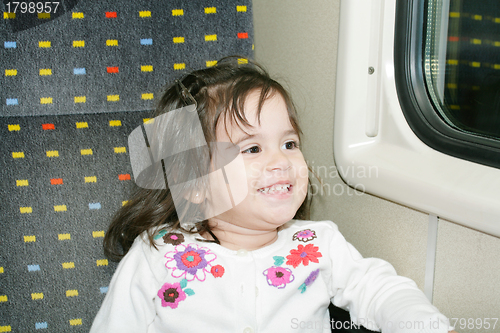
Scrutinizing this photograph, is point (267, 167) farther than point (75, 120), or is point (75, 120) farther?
point (75, 120)

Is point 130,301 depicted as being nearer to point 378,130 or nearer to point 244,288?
point 244,288

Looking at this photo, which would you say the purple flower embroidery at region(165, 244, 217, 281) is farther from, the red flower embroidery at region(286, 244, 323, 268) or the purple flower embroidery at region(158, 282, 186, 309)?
the red flower embroidery at region(286, 244, 323, 268)

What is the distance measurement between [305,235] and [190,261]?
0.96 feet

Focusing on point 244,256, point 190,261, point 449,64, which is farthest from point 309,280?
point 449,64

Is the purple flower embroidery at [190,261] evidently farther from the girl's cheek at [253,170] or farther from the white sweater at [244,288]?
the girl's cheek at [253,170]

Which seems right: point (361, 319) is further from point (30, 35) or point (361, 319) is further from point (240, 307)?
point (30, 35)

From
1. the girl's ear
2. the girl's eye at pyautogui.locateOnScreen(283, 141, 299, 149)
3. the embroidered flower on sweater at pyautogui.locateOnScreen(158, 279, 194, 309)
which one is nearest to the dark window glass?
the girl's eye at pyautogui.locateOnScreen(283, 141, 299, 149)

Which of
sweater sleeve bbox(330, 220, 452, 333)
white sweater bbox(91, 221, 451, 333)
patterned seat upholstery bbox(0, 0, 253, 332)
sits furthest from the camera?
patterned seat upholstery bbox(0, 0, 253, 332)

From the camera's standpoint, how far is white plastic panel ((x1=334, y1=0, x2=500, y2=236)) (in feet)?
2.60

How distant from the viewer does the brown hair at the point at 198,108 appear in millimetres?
897

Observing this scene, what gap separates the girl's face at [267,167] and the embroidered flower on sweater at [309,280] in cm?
15

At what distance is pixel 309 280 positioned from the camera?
900mm

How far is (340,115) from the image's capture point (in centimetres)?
100

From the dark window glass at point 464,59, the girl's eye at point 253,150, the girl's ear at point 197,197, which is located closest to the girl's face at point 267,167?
the girl's eye at point 253,150
